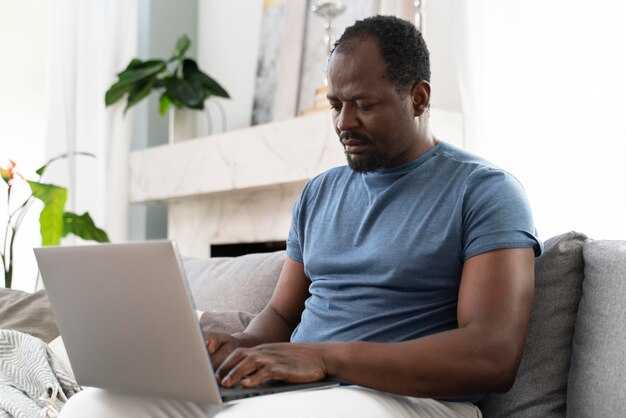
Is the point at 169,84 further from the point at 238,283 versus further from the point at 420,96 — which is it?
the point at 420,96

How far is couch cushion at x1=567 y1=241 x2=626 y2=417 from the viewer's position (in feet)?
4.60

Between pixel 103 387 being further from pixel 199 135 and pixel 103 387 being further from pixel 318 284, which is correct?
pixel 199 135

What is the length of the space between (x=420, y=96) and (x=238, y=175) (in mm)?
2129

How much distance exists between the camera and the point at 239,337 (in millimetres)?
1666

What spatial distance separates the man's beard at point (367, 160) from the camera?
167cm

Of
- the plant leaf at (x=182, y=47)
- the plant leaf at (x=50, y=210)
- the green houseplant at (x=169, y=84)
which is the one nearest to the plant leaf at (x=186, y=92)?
the green houseplant at (x=169, y=84)

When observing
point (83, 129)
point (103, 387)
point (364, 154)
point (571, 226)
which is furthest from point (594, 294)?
point (83, 129)

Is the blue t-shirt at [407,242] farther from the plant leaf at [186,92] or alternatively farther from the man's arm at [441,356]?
the plant leaf at [186,92]

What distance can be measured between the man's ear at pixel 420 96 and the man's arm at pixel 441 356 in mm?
442

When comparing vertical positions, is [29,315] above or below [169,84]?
below

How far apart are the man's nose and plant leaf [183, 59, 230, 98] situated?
2.59 metres

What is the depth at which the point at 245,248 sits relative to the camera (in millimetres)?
4195

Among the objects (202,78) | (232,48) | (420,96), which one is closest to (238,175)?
(202,78)

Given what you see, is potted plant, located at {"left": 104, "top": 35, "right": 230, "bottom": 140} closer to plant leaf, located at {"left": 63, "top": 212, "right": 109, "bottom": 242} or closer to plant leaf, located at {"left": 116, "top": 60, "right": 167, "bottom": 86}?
plant leaf, located at {"left": 116, "top": 60, "right": 167, "bottom": 86}
